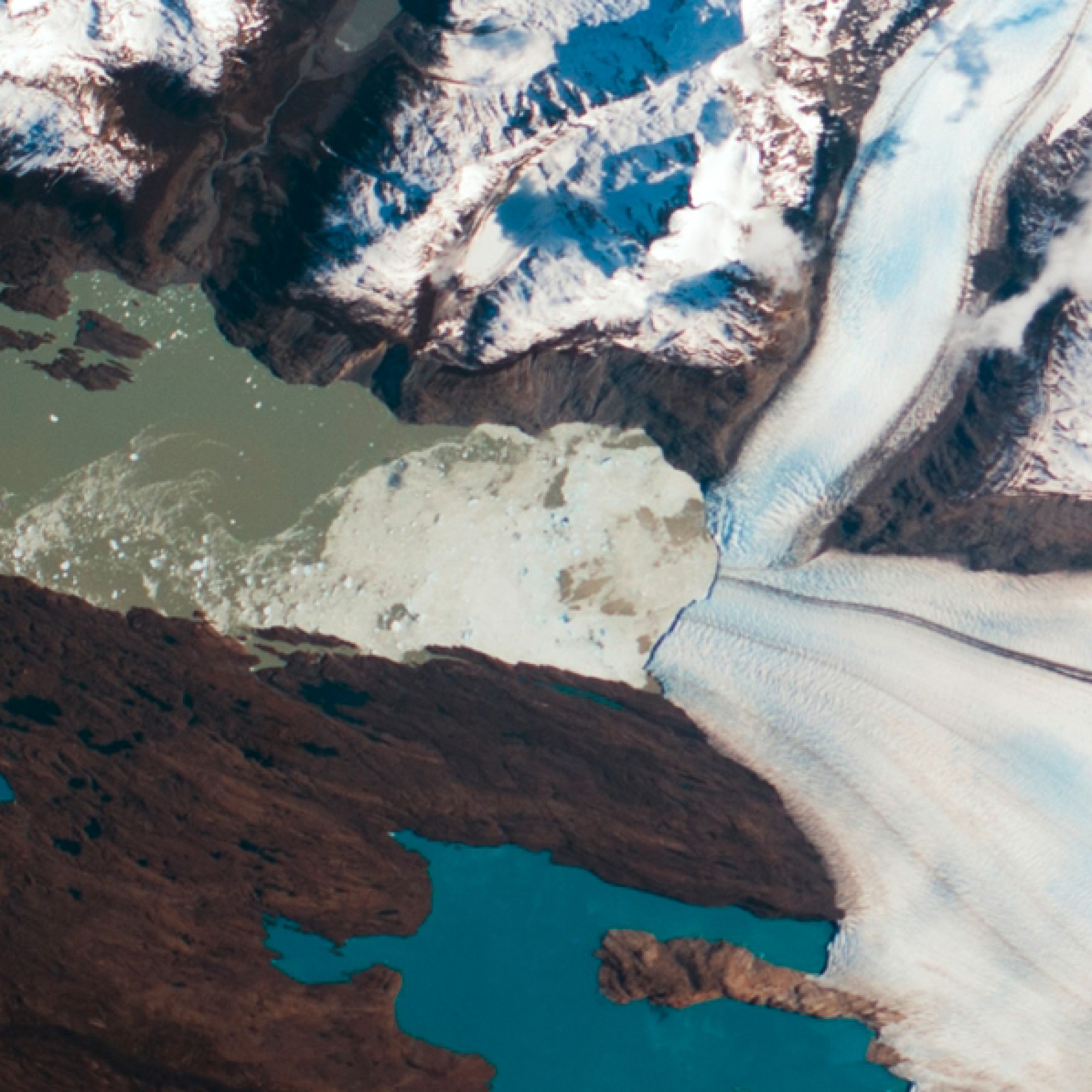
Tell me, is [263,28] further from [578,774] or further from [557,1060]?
[557,1060]

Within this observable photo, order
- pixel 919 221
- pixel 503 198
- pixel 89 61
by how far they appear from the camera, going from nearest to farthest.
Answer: pixel 89 61 < pixel 503 198 < pixel 919 221

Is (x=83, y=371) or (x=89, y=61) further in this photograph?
(x=83, y=371)

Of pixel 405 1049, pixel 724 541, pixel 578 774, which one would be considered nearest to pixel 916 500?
pixel 724 541

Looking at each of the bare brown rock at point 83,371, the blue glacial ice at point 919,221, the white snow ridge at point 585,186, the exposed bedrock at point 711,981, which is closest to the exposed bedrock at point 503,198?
the white snow ridge at point 585,186

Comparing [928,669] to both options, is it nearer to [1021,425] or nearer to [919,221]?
[1021,425]

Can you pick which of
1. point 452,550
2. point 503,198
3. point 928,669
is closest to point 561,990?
point 452,550

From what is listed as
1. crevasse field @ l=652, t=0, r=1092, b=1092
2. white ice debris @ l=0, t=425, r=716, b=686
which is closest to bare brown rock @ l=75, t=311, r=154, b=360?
white ice debris @ l=0, t=425, r=716, b=686
